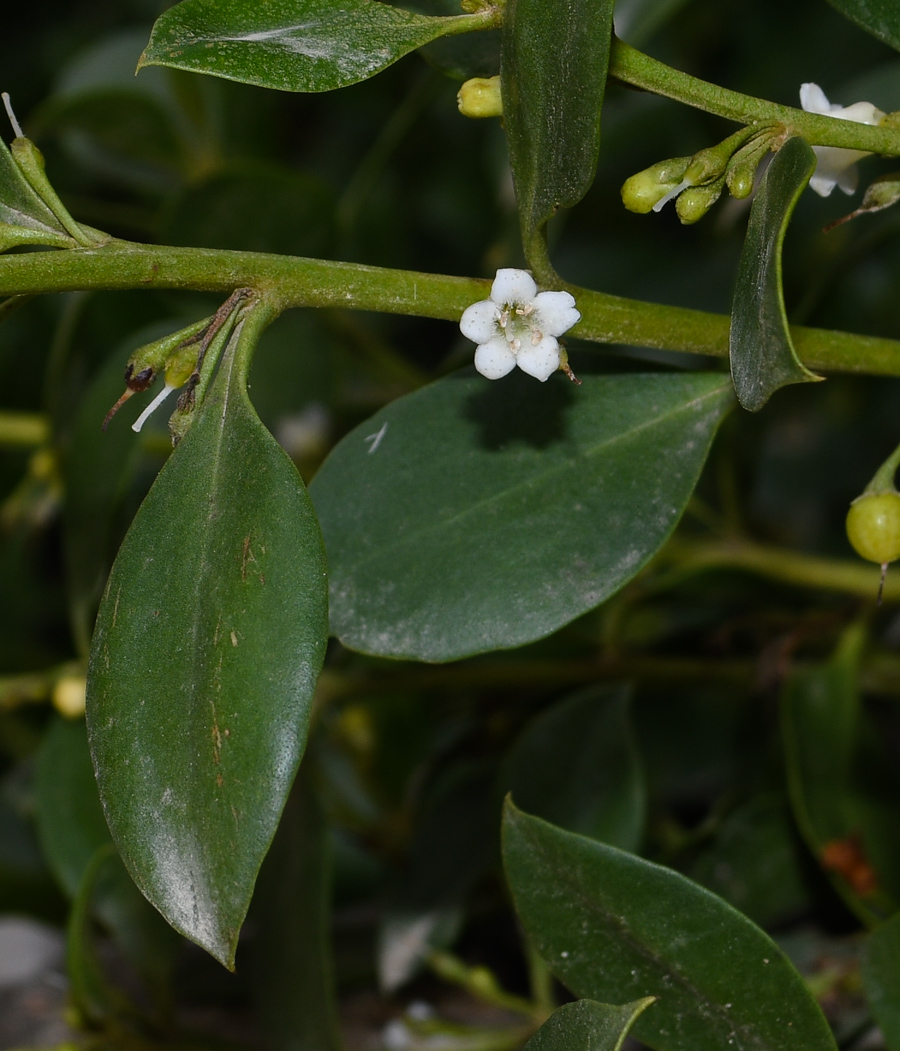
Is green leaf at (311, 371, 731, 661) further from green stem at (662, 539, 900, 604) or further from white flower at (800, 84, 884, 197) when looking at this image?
green stem at (662, 539, 900, 604)

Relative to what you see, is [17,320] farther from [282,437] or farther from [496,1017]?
[496,1017]

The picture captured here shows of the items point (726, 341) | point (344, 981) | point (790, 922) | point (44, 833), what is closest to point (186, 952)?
point (344, 981)

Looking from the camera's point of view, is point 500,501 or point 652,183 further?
point 500,501

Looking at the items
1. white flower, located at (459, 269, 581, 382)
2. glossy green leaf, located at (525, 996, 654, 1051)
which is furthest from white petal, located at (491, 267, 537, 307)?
glossy green leaf, located at (525, 996, 654, 1051)

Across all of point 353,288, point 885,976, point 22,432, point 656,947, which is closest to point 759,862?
point 885,976

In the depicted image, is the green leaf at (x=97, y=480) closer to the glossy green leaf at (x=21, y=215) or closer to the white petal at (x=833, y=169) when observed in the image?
the glossy green leaf at (x=21, y=215)

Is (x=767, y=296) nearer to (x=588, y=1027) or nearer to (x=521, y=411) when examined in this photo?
(x=521, y=411)
